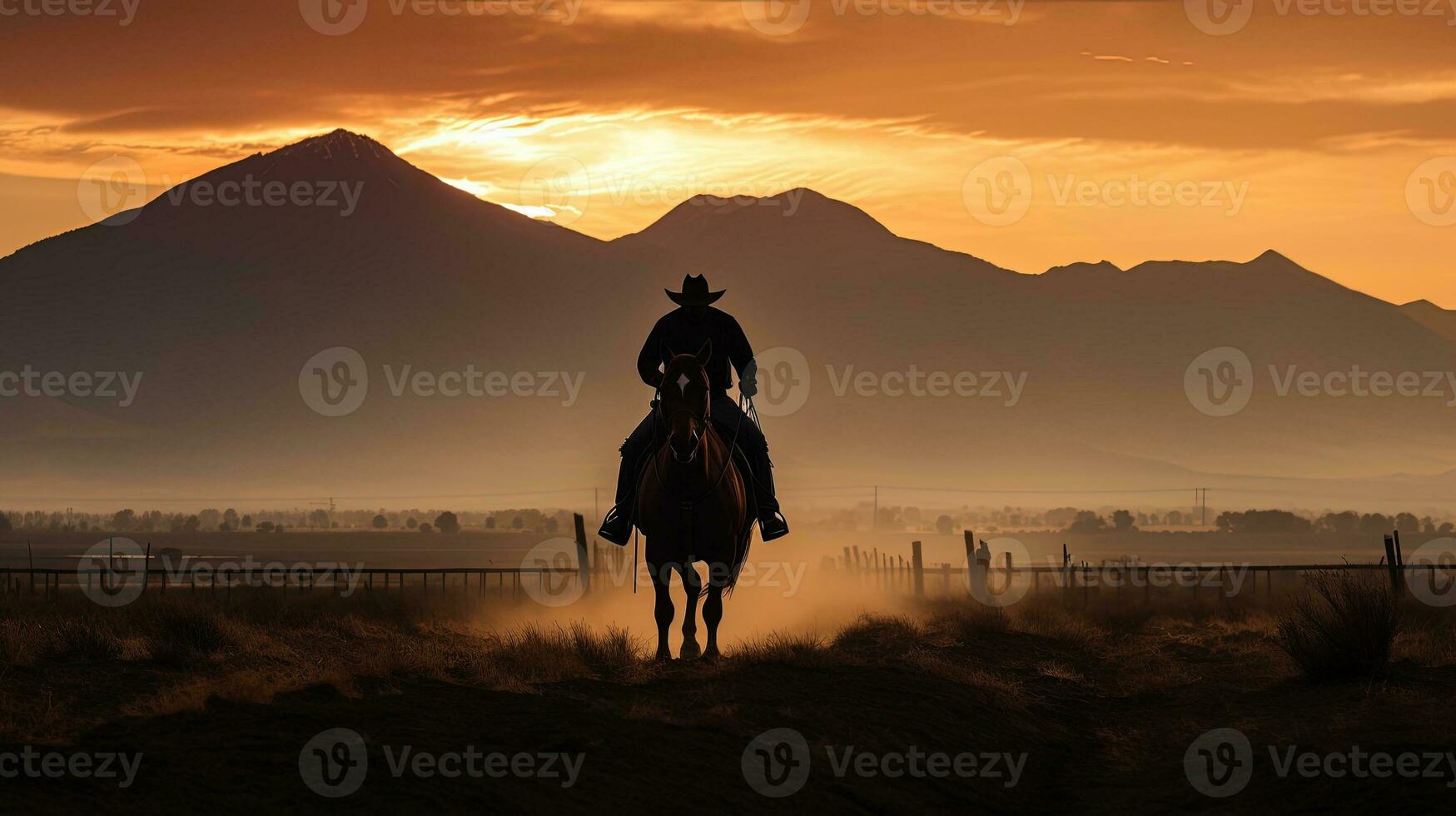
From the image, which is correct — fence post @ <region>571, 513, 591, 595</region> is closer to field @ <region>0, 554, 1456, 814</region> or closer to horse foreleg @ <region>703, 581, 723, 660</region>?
field @ <region>0, 554, 1456, 814</region>

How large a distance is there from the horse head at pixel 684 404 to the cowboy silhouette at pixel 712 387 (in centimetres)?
126

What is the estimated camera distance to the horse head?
16.3 metres

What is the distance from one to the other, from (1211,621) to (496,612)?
553 inches

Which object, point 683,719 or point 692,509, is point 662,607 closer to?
point 692,509

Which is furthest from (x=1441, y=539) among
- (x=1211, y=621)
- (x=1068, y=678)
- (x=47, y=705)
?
(x=47, y=705)

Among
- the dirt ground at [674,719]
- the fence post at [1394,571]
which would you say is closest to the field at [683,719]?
the dirt ground at [674,719]

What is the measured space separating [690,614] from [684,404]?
10.3ft

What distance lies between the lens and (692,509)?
1769 centimetres

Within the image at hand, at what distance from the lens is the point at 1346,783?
11.7 meters

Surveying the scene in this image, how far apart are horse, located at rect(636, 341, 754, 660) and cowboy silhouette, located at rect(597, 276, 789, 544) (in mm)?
279

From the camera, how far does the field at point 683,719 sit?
34.8 feet

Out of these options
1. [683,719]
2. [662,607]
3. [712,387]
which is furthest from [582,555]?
[683,719]

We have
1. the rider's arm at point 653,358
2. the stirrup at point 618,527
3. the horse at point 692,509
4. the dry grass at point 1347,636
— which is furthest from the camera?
the stirrup at point 618,527

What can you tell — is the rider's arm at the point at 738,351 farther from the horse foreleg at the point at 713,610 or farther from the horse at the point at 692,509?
the horse foreleg at the point at 713,610
